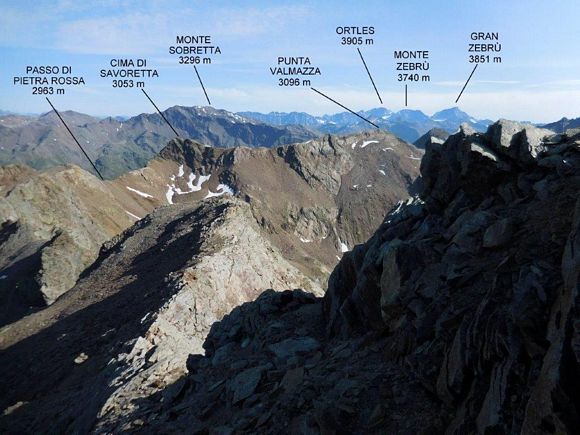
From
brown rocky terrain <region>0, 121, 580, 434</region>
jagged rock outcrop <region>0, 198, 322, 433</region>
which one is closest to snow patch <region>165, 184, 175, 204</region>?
jagged rock outcrop <region>0, 198, 322, 433</region>

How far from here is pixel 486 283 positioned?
13336 millimetres

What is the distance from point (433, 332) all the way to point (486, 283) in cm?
224

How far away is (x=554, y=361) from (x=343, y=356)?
29.9 ft

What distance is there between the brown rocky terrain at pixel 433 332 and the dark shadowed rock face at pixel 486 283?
0.04 meters

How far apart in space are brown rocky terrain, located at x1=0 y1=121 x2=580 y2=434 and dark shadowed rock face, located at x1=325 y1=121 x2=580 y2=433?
0.04 meters

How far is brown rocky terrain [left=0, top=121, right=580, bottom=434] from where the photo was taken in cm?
988

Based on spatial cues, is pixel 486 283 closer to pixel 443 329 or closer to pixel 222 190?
pixel 443 329

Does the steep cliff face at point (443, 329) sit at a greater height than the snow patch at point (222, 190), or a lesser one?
greater

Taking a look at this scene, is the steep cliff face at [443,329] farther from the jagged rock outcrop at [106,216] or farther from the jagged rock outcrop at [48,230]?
the jagged rock outcrop at [106,216]

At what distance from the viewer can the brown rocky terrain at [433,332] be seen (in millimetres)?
9883

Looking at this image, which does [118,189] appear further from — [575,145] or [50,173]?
[575,145]

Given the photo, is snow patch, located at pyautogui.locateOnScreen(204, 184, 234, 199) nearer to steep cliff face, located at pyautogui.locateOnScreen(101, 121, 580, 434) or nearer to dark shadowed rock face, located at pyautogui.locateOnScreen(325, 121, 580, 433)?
steep cliff face, located at pyautogui.locateOnScreen(101, 121, 580, 434)

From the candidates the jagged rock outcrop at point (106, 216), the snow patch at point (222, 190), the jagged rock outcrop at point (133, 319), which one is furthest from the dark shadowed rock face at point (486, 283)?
the snow patch at point (222, 190)

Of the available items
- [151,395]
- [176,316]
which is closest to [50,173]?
[176,316]
